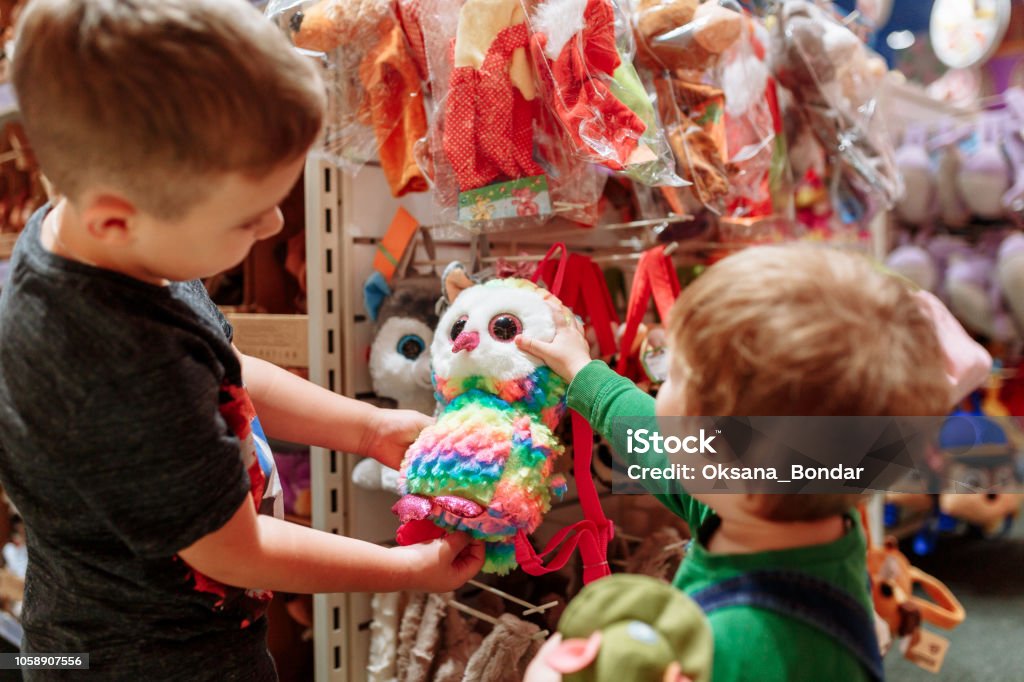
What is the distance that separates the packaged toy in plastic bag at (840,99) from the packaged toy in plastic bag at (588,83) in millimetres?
549

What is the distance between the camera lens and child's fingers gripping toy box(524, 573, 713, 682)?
441mm

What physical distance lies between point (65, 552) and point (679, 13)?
3.24 ft

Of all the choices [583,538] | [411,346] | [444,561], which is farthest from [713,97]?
[444,561]

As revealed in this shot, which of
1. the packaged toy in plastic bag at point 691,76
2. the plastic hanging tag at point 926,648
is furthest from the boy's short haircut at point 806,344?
the plastic hanging tag at point 926,648

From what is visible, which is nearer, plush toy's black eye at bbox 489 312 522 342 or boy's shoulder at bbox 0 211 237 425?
boy's shoulder at bbox 0 211 237 425

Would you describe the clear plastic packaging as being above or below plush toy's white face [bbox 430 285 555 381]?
above

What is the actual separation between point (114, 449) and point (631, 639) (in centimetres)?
38

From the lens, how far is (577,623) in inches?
18.4

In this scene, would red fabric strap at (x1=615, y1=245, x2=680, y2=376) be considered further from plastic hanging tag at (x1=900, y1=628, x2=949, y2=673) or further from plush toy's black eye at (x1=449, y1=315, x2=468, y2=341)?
plastic hanging tag at (x1=900, y1=628, x2=949, y2=673)

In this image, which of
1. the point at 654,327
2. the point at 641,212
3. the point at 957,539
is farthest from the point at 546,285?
the point at 957,539

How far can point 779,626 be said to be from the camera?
500 mm

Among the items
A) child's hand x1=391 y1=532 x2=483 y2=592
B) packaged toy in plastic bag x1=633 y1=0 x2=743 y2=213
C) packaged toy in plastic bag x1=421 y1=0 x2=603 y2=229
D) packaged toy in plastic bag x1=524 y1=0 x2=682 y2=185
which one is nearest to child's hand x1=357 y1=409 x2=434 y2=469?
child's hand x1=391 y1=532 x2=483 y2=592

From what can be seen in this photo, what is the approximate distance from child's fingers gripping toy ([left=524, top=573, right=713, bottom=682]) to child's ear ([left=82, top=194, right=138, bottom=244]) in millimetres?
400

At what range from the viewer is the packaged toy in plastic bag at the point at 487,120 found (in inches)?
37.1
